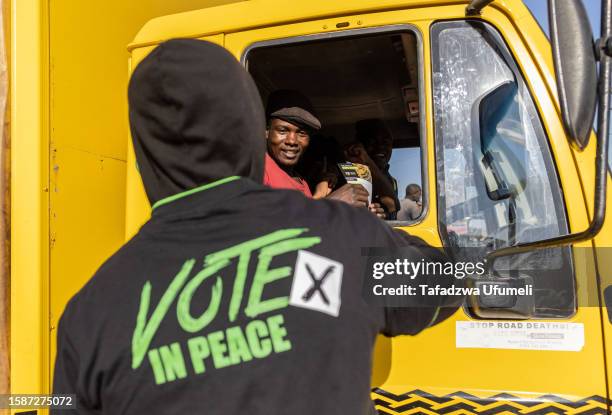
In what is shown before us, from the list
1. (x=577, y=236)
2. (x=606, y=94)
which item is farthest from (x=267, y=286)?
(x=606, y=94)

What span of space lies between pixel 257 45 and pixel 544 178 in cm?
106

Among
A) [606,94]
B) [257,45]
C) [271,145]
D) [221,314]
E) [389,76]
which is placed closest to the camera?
[221,314]

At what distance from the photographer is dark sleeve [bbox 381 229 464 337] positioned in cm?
114

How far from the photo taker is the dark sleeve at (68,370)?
938 millimetres

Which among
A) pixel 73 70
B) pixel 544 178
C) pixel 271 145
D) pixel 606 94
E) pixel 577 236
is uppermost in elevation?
pixel 73 70

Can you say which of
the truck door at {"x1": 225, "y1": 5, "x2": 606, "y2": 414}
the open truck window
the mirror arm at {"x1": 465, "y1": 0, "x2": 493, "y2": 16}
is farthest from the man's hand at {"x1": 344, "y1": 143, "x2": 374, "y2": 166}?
the mirror arm at {"x1": 465, "y1": 0, "x2": 493, "y2": 16}

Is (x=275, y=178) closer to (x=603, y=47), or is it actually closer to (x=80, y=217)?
(x=80, y=217)

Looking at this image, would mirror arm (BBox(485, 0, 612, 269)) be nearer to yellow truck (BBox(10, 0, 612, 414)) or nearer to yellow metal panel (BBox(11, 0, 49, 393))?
yellow truck (BBox(10, 0, 612, 414))

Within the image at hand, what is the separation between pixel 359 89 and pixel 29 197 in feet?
5.72

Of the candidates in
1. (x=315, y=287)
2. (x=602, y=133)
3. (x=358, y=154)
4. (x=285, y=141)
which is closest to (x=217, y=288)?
(x=315, y=287)

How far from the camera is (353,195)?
1905 millimetres

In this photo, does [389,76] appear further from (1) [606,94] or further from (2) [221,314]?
(2) [221,314]

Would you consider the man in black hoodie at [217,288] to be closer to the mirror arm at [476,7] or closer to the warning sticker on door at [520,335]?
the warning sticker on door at [520,335]

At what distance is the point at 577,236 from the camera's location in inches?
50.8
